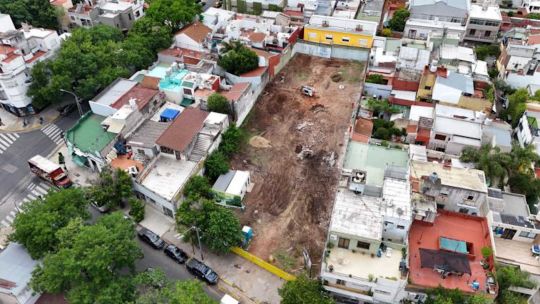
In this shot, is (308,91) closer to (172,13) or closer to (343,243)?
(172,13)

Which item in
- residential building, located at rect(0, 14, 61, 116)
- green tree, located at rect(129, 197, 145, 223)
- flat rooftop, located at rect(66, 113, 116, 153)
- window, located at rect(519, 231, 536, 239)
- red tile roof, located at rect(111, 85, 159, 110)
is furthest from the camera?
residential building, located at rect(0, 14, 61, 116)

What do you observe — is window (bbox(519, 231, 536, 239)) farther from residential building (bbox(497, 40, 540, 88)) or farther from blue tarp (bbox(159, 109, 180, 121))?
blue tarp (bbox(159, 109, 180, 121))

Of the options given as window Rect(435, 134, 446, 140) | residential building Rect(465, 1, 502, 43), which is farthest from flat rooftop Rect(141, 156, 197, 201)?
residential building Rect(465, 1, 502, 43)

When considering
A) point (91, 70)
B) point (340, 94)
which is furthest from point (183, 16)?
point (340, 94)

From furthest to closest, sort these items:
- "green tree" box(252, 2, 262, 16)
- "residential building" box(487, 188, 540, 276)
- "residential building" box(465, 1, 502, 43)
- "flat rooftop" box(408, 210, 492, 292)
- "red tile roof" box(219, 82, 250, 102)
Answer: "green tree" box(252, 2, 262, 16), "residential building" box(465, 1, 502, 43), "red tile roof" box(219, 82, 250, 102), "residential building" box(487, 188, 540, 276), "flat rooftop" box(408, 210, 492, 292)

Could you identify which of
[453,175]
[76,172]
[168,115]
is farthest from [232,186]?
[453,175]

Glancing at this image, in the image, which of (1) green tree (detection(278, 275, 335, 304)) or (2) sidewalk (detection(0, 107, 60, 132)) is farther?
(2) sidewalk (detection(0, 107, 60, 132))

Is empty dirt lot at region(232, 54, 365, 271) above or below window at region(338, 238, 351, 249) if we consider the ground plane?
Result: below

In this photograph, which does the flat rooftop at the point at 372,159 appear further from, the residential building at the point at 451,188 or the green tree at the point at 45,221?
the green tree at the point at 45,221
